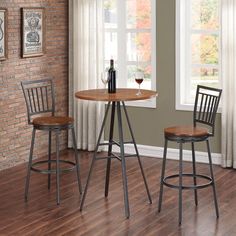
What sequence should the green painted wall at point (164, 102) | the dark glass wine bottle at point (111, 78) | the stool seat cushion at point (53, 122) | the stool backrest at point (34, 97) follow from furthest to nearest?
the green painted wall at point (164, 102) < the stool backrest at point (34, 97) < the stool seat cushion at point (53, 122) < the dark glass wine bottle at point (111, 78)

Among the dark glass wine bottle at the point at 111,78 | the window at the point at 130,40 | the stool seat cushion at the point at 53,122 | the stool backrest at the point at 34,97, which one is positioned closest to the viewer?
the dark glass wine bottle at the point at 111,78

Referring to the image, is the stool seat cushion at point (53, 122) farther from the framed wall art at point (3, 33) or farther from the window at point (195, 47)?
the window at point (195, 47)

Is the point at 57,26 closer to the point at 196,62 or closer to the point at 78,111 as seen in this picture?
the point at 78,111

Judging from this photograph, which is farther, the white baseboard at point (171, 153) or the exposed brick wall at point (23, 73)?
the white baseboard at point (171, 153)

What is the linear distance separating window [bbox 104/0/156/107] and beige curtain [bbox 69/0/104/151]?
0.67 ft

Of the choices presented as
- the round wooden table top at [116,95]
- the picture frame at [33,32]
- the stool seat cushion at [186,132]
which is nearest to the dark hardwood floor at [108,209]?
the stool seat cushion at [186,132]

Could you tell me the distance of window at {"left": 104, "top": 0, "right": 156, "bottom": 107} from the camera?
7.92m

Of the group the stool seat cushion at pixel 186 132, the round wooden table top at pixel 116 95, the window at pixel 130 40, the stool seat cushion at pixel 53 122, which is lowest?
the stool seat cushion at pixel 186 132

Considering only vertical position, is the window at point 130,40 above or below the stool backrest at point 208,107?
above

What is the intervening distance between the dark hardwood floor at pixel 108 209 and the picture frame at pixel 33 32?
4.70 ft

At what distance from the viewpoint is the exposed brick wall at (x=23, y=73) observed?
7.31 meters

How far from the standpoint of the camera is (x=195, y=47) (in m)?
7.71

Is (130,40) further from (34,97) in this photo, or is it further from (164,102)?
(34,97)

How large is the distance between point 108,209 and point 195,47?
8.62 feet
